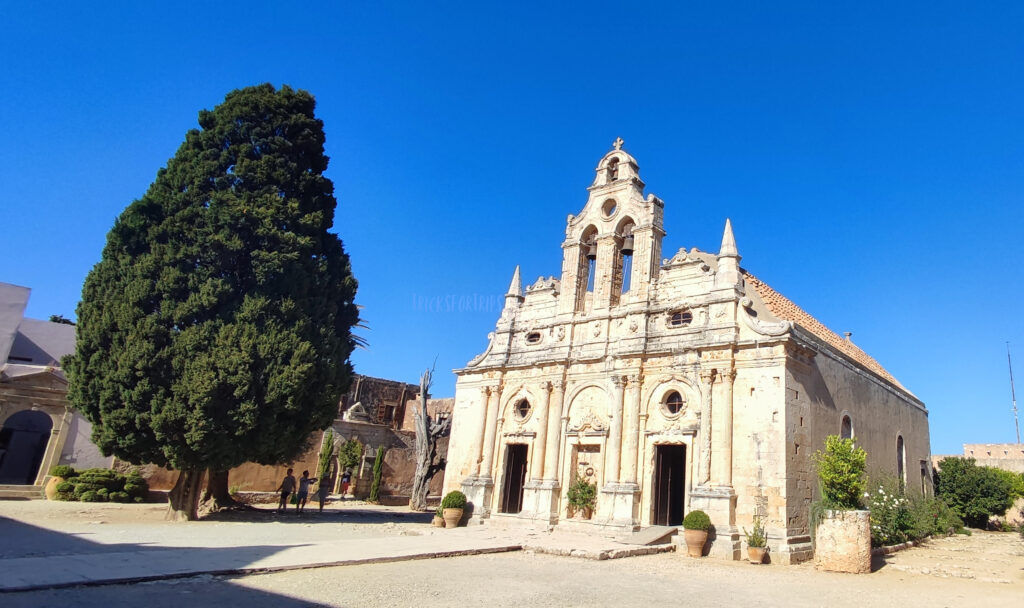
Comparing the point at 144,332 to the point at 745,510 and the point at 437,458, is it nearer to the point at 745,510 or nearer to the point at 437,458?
the point at 745,510

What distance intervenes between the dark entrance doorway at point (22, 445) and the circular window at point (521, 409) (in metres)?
18.5

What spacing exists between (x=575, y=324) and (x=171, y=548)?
1367cm

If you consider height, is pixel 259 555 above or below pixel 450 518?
below

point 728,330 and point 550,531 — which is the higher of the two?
point 728,330

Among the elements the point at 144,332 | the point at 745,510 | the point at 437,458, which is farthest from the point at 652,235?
the point at 437,458

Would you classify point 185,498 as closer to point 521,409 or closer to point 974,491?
point 521,409

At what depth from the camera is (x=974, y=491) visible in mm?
27172

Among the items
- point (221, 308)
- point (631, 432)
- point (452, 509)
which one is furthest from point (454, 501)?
point (221, 308)

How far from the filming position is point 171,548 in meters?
11.2

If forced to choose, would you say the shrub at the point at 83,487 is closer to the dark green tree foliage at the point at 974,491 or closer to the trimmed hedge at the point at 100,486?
the trimmed hedge at the point at 100,486

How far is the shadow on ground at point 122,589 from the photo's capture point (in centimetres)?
698

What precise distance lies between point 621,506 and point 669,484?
1.93 m

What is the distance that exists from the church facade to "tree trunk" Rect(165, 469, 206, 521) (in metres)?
8.38

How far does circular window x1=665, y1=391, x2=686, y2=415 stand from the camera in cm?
1838
